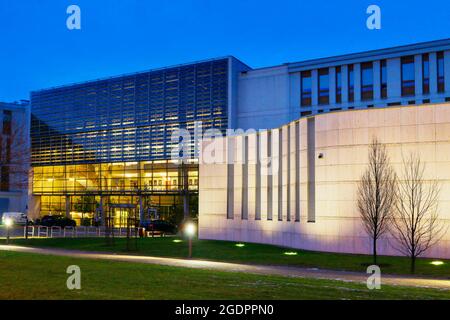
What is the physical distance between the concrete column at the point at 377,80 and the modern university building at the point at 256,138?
10 centimetres

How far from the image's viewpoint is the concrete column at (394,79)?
52.3 m

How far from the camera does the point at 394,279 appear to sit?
771 inches

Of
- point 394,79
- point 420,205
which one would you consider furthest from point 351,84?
point 420,205

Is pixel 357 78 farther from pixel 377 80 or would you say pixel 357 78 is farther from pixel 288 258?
pixel 288 258

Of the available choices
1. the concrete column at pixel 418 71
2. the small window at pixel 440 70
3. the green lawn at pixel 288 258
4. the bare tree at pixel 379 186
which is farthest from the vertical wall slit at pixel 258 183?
the small window at pixel 440 70

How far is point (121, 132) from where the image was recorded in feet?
222

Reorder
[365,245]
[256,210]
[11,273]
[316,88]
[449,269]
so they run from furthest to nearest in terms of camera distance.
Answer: [316,88] < [256,210] < [365,245] < [449,269] < [11,273]

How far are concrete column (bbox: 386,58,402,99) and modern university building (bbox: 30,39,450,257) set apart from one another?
0.43ft

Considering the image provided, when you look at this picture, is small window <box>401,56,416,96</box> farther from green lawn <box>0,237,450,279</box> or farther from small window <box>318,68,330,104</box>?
green lawn <box>0,237,450,279</box>

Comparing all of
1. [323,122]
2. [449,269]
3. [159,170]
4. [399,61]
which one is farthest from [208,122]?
[449,269]

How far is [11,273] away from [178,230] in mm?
35674

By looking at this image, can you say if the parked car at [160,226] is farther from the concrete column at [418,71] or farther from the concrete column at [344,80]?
the concrete column at [418,71]
